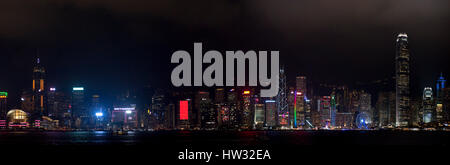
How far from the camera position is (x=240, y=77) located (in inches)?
1868

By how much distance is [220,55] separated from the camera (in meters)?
47.3
